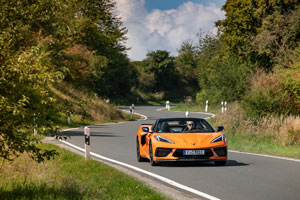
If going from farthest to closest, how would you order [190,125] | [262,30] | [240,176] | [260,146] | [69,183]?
1. [262,30]
2. [260,146]
3. [190,125]
4. [240,176]
5. [69,183]

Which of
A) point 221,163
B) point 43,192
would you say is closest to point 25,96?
point 43,192

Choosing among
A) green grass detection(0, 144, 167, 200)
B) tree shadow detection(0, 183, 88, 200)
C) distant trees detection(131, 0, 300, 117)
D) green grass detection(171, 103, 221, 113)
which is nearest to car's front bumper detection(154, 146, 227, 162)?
green grass detection(0, 144, 167, 200)

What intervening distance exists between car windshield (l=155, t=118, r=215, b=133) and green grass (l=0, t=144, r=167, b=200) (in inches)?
75.4

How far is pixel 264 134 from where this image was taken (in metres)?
20.9

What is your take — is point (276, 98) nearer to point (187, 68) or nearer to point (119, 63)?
point (119, 63)

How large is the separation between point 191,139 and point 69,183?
163 inches

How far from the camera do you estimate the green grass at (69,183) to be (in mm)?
7930

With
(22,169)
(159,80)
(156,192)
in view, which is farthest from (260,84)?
(159,80)

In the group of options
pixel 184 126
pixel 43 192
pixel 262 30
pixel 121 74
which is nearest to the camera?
pixel 43 192

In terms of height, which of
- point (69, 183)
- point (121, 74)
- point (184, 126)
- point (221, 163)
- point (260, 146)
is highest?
point (121, 74)

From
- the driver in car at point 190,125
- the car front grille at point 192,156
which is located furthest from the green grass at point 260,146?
the car front grille at point 192,156

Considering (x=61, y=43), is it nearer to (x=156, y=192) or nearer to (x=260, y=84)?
(x=156, y=192)

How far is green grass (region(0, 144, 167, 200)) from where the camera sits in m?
7.93

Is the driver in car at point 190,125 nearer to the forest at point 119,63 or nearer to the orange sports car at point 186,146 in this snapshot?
the orange sports car at point 186,146
